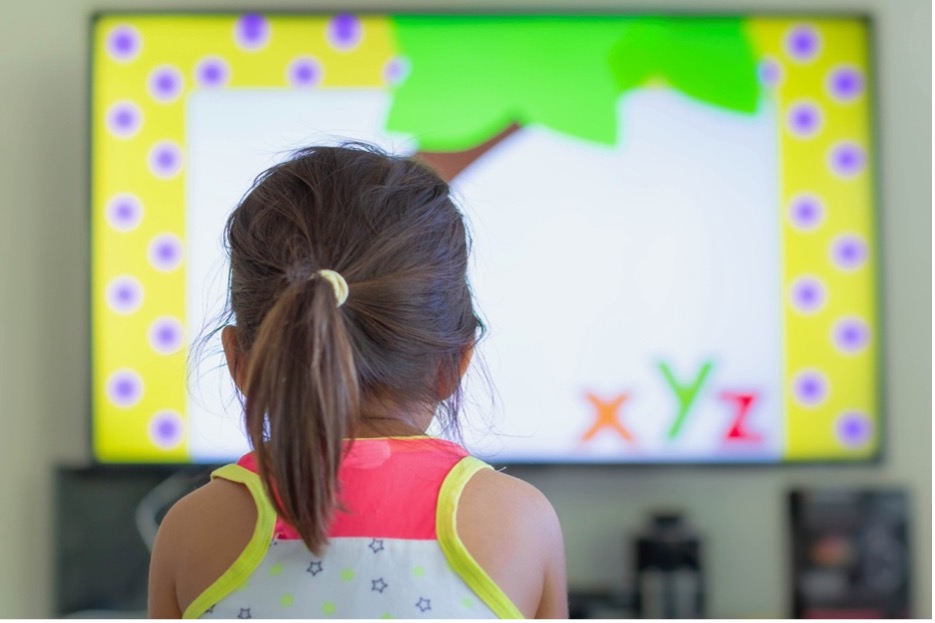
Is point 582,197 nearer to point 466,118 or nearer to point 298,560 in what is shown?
point 466,118

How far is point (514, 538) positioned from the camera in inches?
24.0

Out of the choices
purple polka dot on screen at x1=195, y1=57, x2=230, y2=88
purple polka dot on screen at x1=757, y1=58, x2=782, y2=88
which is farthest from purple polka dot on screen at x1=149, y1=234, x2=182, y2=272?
purple polka dot on screen at x1=757, y1=58, x2=782, y2=88

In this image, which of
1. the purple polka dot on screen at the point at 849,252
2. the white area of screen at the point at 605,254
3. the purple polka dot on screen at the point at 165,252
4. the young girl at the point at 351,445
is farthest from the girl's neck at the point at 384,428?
the purple polka dot on screen at the point at 849,252

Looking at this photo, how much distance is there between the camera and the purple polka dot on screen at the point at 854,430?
1.57 m

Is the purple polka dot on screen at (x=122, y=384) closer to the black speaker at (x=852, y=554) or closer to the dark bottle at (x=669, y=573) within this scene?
the dark bottle at (x=669, y=573)

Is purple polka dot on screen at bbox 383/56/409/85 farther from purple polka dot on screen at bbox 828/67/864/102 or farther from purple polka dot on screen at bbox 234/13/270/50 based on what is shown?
purple polka dot on screen at bbox 828/67/864/102

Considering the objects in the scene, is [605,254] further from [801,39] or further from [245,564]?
[245,564]

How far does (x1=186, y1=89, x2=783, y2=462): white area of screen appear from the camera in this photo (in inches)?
61.3

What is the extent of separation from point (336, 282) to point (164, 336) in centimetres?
103

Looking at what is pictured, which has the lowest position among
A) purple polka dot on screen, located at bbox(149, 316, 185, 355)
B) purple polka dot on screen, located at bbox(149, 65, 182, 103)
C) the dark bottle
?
the dark bottle

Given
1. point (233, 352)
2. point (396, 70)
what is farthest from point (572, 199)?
point (233, 352)

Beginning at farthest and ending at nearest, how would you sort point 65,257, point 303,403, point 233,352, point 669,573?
point 65,257 < point 669,573 < point 233,352 < point 303,403

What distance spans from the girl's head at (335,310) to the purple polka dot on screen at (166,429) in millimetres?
900

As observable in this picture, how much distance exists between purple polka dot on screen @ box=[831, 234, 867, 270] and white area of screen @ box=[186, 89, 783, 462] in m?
0.09
